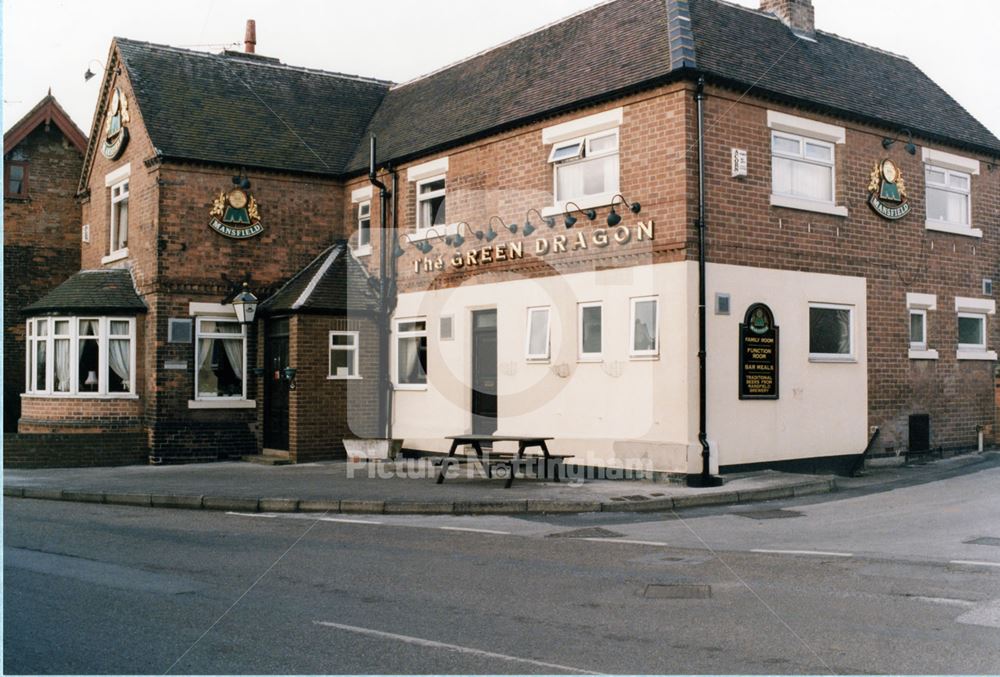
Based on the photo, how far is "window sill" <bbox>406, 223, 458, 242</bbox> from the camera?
63.7ft

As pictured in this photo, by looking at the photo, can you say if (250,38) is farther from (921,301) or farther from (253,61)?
(921,301)

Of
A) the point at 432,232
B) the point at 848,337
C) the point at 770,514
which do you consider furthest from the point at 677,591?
the point at 432,232

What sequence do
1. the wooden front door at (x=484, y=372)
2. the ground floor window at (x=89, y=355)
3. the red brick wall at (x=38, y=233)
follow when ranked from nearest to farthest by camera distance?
1. the wooden front door at (x=484, y=372)
2. the ground floor window at (x=89, y=355)
3. the red brick wall at (x=38, y=233)

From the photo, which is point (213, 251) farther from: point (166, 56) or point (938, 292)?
point (938, 292)

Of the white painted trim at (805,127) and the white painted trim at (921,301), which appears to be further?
the white painted trim at (921,301)

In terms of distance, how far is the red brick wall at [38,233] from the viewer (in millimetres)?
26219

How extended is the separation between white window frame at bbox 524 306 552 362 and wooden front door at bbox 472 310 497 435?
1203 millimetres

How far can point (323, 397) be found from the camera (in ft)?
66.5

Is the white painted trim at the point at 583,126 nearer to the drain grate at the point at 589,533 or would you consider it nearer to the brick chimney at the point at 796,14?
the brick chimney at the point at 796,14

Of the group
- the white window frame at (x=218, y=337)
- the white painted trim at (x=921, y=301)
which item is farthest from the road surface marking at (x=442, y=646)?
the white window frame at (x=218, y=337)

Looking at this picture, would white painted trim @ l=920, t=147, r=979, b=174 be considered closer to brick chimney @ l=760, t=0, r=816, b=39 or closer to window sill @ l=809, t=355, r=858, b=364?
brick chimney @ l=760, t=0, r=816, b=39

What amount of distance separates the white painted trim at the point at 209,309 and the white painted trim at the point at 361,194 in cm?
370

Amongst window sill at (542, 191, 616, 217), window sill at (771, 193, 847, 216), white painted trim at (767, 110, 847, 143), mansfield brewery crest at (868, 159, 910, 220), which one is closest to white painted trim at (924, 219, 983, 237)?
mansfield brewery crest at (868, 159, 910, 220)

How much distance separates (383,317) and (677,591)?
14109 millimetres
